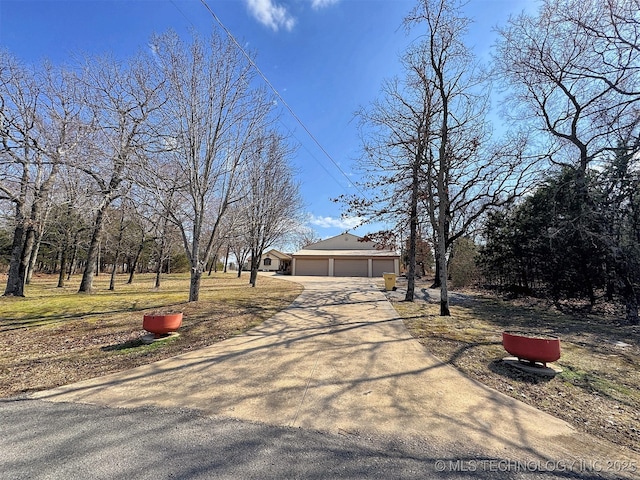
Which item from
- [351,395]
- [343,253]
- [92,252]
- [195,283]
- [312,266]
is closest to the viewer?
[351,395]

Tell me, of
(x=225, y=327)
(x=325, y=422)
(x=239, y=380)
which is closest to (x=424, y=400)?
(x=325, y=422)

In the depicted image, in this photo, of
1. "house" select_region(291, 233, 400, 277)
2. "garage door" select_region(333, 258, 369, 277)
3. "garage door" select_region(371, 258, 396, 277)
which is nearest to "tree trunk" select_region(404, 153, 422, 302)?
"house" select_region(291, 233, 400, 277)

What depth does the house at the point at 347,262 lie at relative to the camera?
1112 inches

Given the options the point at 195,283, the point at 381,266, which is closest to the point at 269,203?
the point at 195,283

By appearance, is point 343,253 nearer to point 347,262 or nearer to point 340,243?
point 347,262

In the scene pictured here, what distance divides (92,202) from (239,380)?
977cm

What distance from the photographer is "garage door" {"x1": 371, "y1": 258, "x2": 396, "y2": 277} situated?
1111 inches

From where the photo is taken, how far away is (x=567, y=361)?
4.60 metres

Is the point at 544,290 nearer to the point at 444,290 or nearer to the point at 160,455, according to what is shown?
the point at 444,290

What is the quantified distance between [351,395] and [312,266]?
2652cm

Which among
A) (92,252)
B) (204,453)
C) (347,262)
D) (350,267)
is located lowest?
(204,453)

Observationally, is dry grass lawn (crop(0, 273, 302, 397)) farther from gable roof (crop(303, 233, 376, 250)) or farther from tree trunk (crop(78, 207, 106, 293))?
gable roof (crop(303, 233, 376, 250))

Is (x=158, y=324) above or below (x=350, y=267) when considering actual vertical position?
below

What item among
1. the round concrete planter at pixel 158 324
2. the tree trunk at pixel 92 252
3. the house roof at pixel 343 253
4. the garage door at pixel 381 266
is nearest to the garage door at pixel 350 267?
the house roof at pixel 343 253
